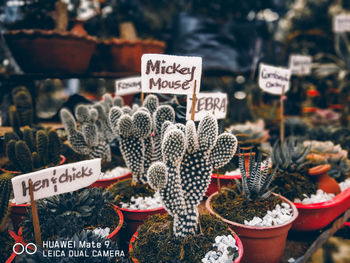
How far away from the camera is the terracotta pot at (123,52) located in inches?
98.5

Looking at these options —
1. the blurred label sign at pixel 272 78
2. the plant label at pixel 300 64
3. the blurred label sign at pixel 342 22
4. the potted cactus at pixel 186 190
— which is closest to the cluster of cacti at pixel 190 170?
the potted cactus at pixel 186 190

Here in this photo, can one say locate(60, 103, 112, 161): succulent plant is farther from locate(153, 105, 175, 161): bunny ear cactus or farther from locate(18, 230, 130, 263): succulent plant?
locate(18, 230, 130, 263): succulent plant

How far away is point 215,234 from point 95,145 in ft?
3.48

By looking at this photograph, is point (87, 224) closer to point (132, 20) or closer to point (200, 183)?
point (200, 183)

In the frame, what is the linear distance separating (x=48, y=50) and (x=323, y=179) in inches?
84.8

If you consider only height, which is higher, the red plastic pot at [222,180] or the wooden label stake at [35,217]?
the wooden label stake at [35,217]

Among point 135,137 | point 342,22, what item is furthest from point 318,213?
point 342,22

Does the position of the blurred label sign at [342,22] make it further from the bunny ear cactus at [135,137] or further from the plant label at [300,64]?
the bunny ear cactus at [135,137]

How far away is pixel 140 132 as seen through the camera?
1.56 meters

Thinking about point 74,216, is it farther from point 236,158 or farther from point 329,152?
point 329,152

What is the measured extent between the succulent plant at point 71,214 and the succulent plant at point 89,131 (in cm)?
54

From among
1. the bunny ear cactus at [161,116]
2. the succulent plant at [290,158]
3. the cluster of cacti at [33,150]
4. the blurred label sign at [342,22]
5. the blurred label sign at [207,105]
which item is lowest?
the succulent plant at [290,158]

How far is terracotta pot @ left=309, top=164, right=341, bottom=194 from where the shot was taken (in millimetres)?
1724

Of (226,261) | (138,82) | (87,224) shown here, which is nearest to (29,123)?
(138,82)
